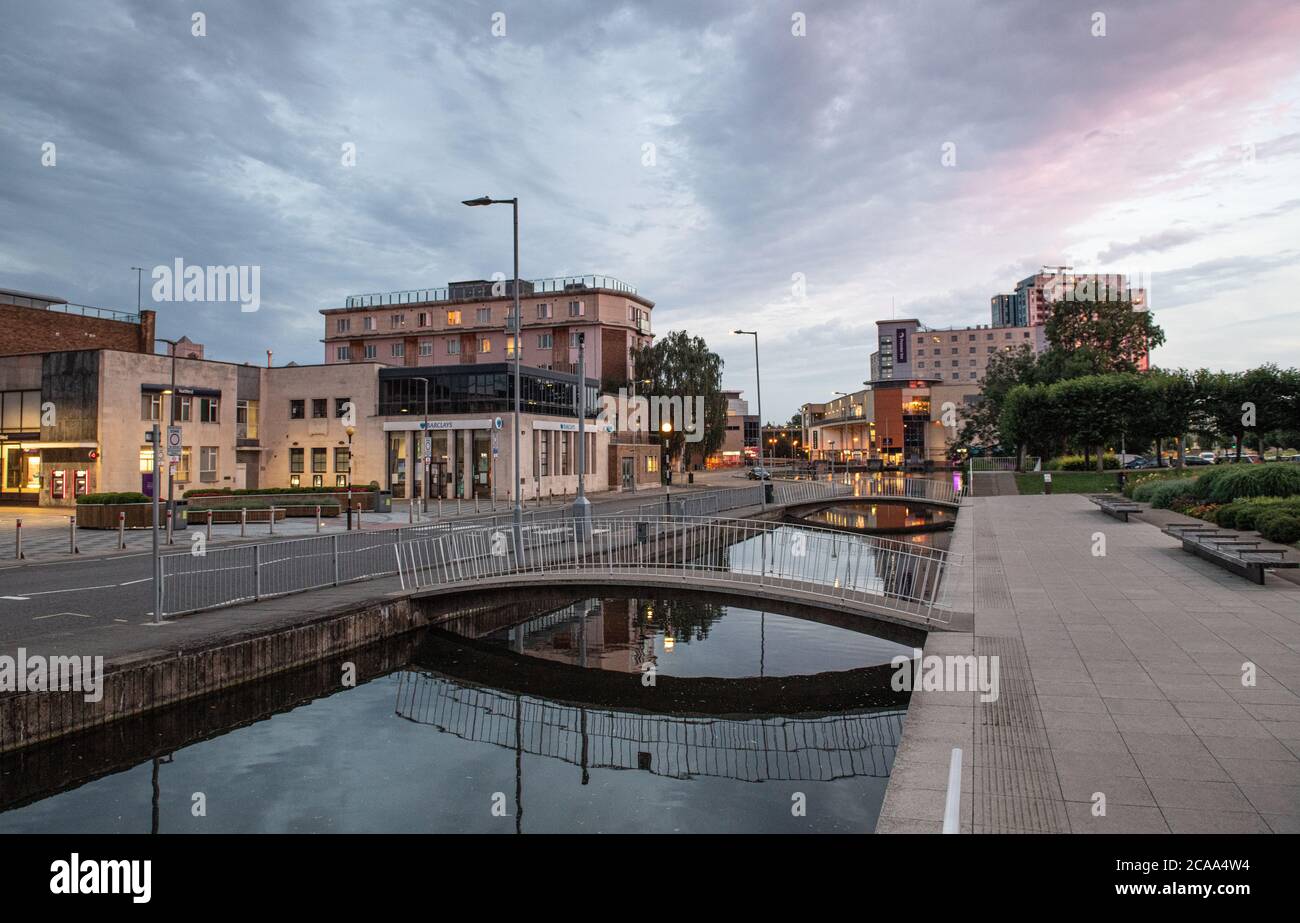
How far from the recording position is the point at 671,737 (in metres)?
11.1

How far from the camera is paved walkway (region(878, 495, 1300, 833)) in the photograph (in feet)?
18.9

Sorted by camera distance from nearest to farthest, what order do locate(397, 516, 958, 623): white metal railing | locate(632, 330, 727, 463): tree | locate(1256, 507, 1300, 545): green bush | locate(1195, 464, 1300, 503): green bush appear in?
locate(397, 516, 958, 623): white metal railing < locate(1256, 507, 1300, 545): green bush < locate(1195, 464, 1300, 503): green bush < locate(632, 330, 727, 463): tree

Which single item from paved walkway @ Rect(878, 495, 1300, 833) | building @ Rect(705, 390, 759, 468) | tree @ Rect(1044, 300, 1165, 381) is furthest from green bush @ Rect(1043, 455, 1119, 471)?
building @ Rect(705, 390, 759, 468)

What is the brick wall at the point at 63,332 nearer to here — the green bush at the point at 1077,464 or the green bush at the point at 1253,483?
the green bush at the point at 1253,483

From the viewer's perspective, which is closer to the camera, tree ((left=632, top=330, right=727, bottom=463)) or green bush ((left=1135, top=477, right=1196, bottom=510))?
green bush ((left=1135, top=477, right=1196, bottom=510))

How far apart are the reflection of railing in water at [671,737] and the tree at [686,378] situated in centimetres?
5924

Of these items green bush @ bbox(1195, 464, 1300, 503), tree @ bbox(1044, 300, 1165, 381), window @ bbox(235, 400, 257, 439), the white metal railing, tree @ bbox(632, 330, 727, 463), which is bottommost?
the white metal railing

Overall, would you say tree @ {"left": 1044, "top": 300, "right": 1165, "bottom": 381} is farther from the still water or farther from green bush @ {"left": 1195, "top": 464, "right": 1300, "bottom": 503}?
the still water

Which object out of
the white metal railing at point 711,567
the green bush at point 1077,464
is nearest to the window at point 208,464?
the white metal railing at point 711,567

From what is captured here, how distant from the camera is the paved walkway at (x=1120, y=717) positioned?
227 inches

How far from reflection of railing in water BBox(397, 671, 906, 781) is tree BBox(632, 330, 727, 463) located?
194 ft

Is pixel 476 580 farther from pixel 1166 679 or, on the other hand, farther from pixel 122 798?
pixel 1166 679
